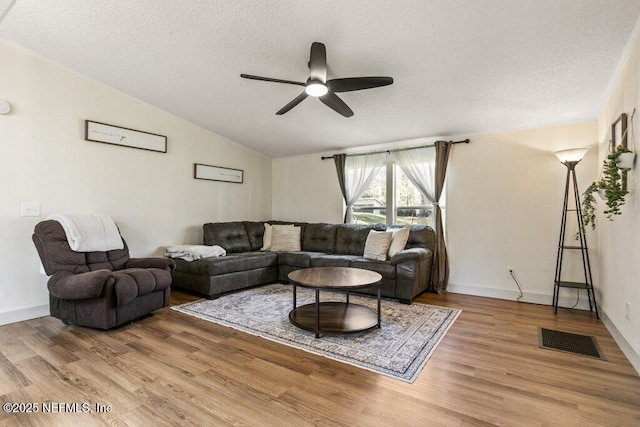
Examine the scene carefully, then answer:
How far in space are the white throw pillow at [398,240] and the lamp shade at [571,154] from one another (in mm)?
1921

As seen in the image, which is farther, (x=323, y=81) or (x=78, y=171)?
(x=78, y=171)

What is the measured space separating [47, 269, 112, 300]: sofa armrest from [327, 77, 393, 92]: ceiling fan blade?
8.67ft

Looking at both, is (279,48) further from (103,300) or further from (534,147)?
(534,147)

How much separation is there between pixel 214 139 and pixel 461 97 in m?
3.86

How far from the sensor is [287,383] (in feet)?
6.71

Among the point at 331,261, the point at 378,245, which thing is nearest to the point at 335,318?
the point at 331,261

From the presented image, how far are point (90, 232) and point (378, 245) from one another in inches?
134

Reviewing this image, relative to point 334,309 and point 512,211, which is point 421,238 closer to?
point 512,211

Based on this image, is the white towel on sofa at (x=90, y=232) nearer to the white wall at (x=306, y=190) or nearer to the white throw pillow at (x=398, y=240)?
the white wall at (x=306, y=190)

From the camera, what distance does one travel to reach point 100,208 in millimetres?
3885

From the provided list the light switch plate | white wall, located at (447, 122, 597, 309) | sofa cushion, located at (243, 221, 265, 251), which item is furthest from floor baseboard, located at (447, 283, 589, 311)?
the light switch plate

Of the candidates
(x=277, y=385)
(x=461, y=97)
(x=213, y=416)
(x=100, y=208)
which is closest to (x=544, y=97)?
(x=461, y=97)

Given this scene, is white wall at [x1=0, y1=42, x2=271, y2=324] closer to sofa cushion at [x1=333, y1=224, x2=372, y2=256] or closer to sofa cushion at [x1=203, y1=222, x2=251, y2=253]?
sofa cushion at [x1=203, y1=222, x2=251, y2=253]

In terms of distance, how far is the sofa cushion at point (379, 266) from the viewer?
3.82 m
